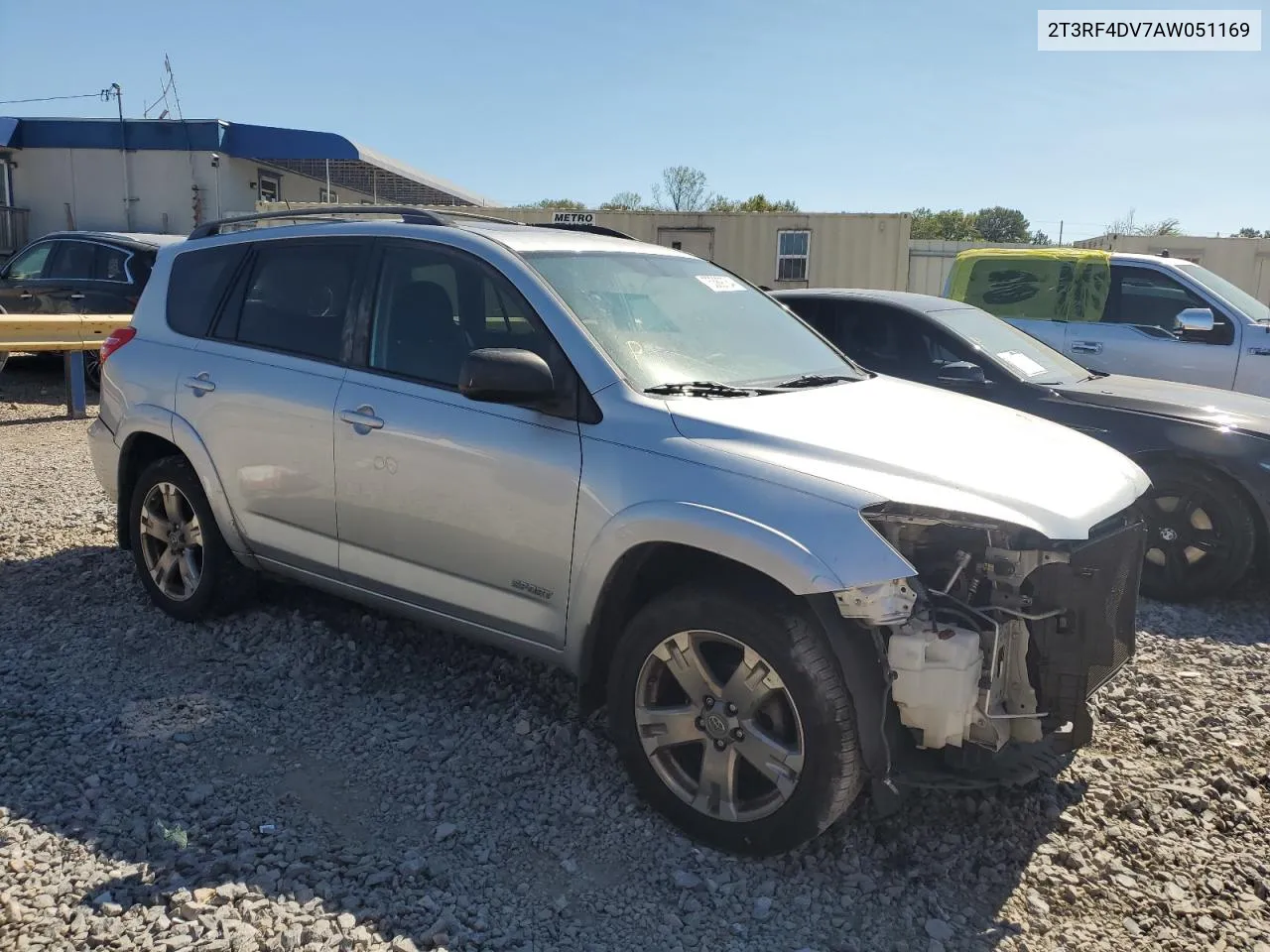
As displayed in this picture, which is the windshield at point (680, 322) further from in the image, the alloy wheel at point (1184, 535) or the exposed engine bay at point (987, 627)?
the alloy wheel at point (1184, 535)

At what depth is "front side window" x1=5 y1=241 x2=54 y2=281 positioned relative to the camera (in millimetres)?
12234

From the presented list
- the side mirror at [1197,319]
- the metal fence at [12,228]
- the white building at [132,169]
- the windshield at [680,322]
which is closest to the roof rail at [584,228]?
the windshield at [680,322]

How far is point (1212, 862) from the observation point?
3.24 m

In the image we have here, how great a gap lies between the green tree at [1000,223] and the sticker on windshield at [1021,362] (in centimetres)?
5856

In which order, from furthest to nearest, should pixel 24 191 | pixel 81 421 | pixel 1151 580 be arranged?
pixel 24 191, pixel 81 421, pixel 1151 580

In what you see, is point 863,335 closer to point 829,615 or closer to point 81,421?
point 829,615

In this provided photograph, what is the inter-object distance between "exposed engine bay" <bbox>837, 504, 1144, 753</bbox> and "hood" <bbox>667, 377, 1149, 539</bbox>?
0.24 ft

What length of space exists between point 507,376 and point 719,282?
60.7 inches

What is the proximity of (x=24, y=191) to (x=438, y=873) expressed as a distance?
78.6 ft

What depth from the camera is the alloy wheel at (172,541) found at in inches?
187

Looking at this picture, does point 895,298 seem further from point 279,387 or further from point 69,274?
point 69,274

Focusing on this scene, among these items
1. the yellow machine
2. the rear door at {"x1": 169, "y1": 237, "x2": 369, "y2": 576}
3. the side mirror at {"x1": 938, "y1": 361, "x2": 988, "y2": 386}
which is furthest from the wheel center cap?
the yellow machine

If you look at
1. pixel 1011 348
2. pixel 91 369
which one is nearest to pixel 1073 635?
pixel 1011 348

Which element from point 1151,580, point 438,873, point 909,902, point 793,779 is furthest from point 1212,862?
point 1151,580
